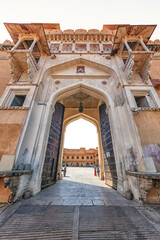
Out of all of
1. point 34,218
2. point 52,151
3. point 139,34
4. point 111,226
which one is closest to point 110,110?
point 52,151

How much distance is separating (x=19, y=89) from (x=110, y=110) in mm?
4781

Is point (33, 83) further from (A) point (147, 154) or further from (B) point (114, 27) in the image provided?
(B) point (114, 27)

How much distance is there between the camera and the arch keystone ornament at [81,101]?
3236mm

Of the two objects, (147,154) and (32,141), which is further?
(32,141)

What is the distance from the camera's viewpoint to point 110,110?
16.3 ft

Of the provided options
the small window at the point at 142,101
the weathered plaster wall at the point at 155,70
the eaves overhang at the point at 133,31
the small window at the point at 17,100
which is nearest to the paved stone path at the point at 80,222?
the small window at the point at 142,101

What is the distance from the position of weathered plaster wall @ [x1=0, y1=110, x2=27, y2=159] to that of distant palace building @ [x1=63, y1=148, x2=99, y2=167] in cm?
3169

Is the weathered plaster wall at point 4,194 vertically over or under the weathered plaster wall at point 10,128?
under

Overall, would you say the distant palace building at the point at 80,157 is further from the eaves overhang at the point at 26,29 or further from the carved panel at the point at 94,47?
the eaves overhang at the point at 26,29

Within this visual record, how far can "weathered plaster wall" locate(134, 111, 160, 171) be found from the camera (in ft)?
10.8

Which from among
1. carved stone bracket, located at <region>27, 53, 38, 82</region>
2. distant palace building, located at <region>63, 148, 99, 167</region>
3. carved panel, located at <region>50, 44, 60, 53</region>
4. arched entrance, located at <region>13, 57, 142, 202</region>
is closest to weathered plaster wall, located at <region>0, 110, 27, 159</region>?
arched entrance, located at <region>13, 57, 142, 202</region>

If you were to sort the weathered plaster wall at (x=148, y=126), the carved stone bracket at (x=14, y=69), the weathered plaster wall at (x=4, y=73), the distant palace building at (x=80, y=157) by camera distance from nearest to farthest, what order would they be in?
the weathered plaster wall at (x=148, y=126) < the carved stone bracket at (x=14, y=69) < the weathered plaster wall at (x=4, y=73) < the distant palace building at (x=80, y=157)

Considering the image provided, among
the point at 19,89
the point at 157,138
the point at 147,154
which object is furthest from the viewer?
the point at 19,89

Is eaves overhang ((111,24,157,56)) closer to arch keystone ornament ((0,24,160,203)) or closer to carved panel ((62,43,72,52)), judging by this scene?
arch keystone ornament ((0,24,160,203))
